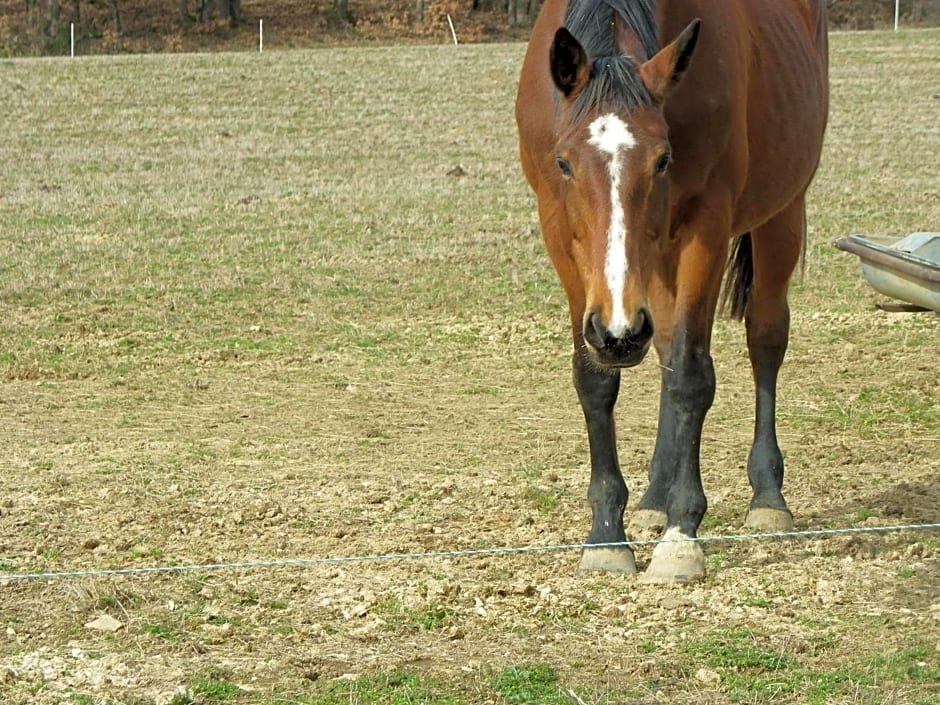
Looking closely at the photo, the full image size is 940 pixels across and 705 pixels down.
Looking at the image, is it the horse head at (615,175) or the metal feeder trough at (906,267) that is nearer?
the horse head at (615,175)

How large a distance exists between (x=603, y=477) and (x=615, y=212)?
4.54ft

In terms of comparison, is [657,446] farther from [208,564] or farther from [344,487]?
[208,564]

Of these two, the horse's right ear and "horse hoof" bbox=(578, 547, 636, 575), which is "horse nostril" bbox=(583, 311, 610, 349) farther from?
"horse hoof" bbox=(578, 547, 636, 575)

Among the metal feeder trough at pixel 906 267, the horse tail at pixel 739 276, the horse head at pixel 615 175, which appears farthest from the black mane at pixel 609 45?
the horse tail at pixel 739 276

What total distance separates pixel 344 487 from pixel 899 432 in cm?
295

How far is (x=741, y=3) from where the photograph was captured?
6.08 meters

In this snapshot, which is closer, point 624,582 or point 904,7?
point 624,582

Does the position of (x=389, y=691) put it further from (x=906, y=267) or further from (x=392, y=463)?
(x=906, y=267)

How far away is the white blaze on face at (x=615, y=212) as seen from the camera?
14.2ft

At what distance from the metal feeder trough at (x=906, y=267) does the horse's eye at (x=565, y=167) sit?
2.28 meters

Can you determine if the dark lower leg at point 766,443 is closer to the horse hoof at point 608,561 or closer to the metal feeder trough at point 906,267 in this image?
the metal feeder trough at point 906,267

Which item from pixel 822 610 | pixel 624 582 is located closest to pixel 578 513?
pixel 624 582

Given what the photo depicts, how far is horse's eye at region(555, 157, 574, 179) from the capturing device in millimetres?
4609

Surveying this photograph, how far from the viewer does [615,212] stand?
4457mm
